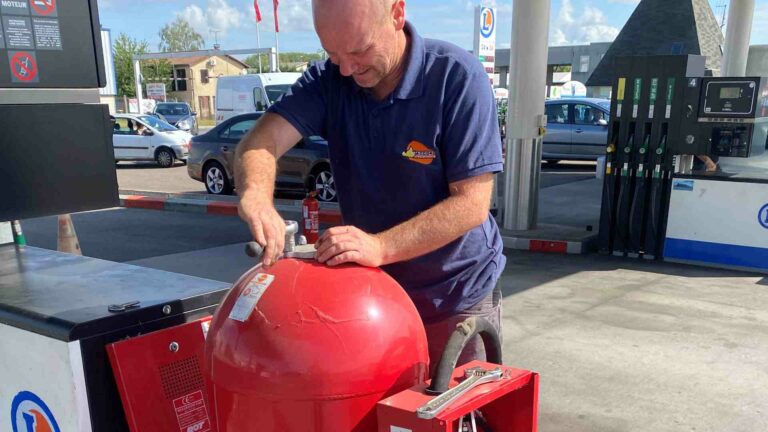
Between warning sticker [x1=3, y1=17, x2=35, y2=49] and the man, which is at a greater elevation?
warning sticker [x1=3, y1=17, x2=35, y2=49]

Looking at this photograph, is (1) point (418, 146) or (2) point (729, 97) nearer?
(1) point (418, 146)

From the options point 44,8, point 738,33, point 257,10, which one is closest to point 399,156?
point 44,8

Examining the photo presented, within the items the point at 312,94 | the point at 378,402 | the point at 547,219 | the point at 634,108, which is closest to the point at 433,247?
the point at 378,402

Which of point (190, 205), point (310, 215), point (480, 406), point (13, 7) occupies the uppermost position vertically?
point (13, 7)

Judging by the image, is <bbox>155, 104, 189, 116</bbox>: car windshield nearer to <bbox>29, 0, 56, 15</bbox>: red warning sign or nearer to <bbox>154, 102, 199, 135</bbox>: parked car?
<bbox>154, 102, 199, 135</bbox>: parked car

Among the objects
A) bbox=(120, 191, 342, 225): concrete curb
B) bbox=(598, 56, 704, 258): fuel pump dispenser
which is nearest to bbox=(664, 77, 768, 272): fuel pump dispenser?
bbox=(598, 56, 704, 258): fuel pump dispenser

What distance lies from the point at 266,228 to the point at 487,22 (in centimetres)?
917

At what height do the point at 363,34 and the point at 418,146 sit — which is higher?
the point at 363,34

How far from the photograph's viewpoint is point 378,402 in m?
1.46

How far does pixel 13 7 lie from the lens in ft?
7.75

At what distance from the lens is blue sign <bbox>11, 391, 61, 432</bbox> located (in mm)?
1996

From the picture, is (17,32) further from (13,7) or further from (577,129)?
(577,129)

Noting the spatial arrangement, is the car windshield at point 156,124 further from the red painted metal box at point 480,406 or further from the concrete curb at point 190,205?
the red painted metal box at point 480,406

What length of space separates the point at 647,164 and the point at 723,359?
10.4ft
